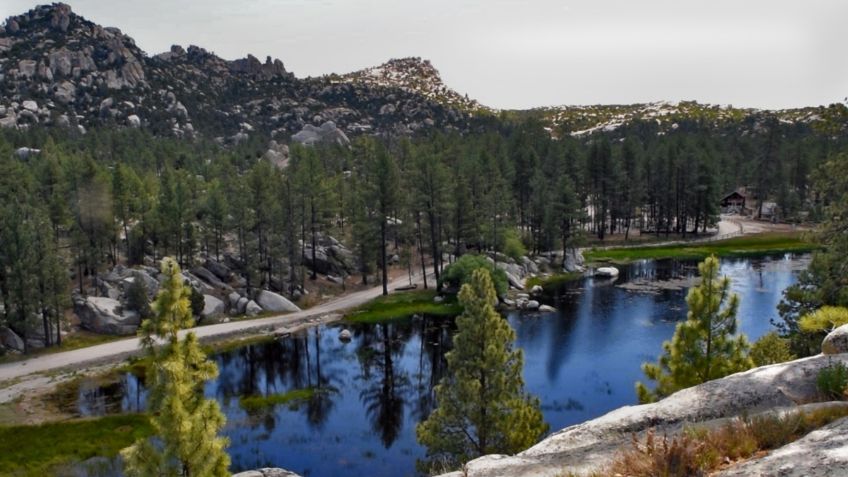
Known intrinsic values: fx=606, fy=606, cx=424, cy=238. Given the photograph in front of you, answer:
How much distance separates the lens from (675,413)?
12.7 m

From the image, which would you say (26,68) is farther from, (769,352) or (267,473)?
(769,352)

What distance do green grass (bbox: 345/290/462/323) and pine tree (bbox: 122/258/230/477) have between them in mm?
46195

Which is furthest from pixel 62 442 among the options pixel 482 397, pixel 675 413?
pixel 675 413

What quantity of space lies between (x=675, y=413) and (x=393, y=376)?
117 ft

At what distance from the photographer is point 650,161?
4412 inches

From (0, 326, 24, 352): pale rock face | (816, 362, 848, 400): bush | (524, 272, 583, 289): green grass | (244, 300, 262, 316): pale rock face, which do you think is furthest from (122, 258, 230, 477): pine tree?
(524, 272, 583, 289): green grass

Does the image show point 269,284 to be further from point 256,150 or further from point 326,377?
point 256,150

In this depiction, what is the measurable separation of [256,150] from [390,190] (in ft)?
296

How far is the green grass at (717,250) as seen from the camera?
90938mm

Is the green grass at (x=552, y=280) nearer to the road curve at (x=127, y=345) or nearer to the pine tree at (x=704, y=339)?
the road curve at (x=127, y=345)

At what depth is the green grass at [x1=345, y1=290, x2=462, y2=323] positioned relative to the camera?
6337cm

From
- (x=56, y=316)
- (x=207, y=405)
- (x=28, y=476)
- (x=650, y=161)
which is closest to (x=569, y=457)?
(x=207, y=405)

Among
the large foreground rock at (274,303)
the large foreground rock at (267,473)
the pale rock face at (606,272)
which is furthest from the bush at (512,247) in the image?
the large foreground rock at (267,473)

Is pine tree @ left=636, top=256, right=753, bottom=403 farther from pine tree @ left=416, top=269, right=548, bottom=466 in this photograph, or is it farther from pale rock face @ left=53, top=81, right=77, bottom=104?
pale rock face @ left=53, top=81, right=77, bottom=104
